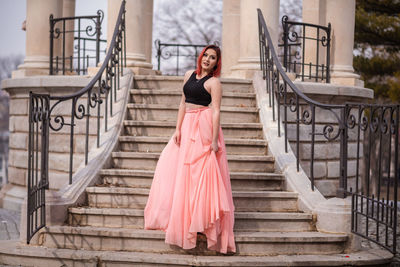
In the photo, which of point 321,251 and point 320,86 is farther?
point 320,86

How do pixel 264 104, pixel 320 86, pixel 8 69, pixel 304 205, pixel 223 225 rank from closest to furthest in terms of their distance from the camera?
pixel 223 225
pixel 304 205
pixel 264 104
pixel 320 86
pixel 8 69

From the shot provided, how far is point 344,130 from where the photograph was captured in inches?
250

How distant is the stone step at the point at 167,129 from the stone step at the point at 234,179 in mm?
1224

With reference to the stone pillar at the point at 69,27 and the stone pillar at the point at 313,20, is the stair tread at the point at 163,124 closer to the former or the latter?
the stone pillar at the point at 313,20

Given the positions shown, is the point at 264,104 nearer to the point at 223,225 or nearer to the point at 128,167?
the point at 128,167

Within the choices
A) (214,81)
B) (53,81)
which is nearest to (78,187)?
(214,81)

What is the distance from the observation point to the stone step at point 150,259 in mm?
5688

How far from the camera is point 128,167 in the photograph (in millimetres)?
7598

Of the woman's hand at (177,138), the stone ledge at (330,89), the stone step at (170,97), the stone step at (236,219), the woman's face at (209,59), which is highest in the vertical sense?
the woman's face at (209,59)

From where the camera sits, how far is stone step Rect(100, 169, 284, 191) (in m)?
7.13

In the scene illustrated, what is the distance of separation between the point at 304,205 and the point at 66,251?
253cm

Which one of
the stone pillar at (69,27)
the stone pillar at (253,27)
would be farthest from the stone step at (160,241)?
the stone pillar at (69,27)

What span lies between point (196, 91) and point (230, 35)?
7152mm

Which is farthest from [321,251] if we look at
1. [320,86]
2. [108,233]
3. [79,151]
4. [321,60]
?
[321,60]
